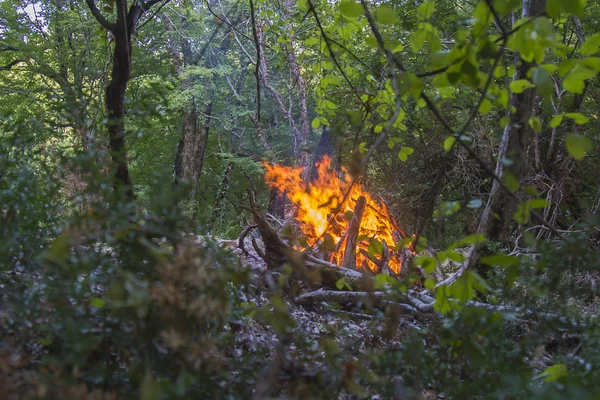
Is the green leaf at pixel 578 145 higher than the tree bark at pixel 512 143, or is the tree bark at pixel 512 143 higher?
the tree bark at pixel 512 143

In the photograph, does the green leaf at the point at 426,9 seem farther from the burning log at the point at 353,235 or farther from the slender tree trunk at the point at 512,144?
the burning log at the point at 353,235

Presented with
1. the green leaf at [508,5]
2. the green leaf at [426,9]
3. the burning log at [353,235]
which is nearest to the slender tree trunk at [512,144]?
the burning log at [353,235]

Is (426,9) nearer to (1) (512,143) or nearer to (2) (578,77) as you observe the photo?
(2) (578,77)

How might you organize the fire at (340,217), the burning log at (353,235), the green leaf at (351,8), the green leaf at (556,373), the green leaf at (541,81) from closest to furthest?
1. the green leaf at (541,81)
2. the green leaf at (556,373)
3. the green leaf at (351,8)
4. the burning log at (353,235)
5. the fire at (340,217)

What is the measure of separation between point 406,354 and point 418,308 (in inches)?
65.9

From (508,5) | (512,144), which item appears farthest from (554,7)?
(512,144)

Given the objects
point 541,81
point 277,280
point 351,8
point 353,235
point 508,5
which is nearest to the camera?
point 541,81

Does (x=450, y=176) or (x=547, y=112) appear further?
(x=450, y=176)

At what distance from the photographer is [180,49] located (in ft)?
53.2

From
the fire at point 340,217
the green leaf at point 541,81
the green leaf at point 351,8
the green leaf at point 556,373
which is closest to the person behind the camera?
the green leaf at point 541,81

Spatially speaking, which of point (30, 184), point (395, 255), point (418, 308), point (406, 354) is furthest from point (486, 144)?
point (30, 184)

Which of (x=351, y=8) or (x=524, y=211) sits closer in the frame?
(x=524, y=211)

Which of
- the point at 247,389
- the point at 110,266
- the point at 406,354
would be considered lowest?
the point at 247,389

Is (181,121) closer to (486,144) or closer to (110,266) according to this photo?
(486,144)
